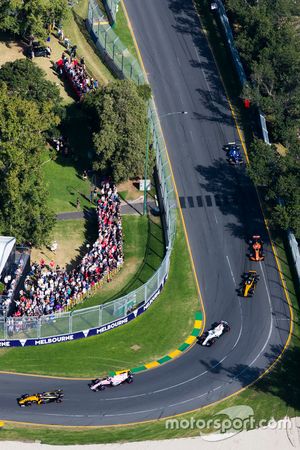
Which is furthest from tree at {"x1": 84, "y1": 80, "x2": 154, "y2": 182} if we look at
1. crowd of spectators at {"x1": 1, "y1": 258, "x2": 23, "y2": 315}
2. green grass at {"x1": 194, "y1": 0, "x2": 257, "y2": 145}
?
crowd of spectators at {"x1": 1, "y1": 258, "x2": 23, "y2": 315}

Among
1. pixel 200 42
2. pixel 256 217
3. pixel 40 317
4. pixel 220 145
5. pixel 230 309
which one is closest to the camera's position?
pixel 40 317

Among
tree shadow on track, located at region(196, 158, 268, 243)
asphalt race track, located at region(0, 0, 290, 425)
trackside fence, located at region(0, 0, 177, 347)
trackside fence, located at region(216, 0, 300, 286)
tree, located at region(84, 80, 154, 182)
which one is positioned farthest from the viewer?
tree, located at region(84, 80, 154, 182)

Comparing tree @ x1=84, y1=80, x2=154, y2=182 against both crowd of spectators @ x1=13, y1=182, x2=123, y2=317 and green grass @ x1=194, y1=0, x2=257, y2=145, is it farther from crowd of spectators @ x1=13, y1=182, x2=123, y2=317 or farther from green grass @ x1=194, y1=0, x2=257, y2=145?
green grass @ x1=194, y1=0, x2=257, y2=145

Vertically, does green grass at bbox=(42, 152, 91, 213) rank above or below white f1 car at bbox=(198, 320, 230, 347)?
above

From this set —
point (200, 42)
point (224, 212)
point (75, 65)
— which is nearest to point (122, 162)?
point (224, 212)

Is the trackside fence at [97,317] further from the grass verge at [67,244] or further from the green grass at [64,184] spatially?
the grass verge at [67,244]

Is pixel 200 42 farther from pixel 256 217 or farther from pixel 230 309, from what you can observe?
pixel 230 309
